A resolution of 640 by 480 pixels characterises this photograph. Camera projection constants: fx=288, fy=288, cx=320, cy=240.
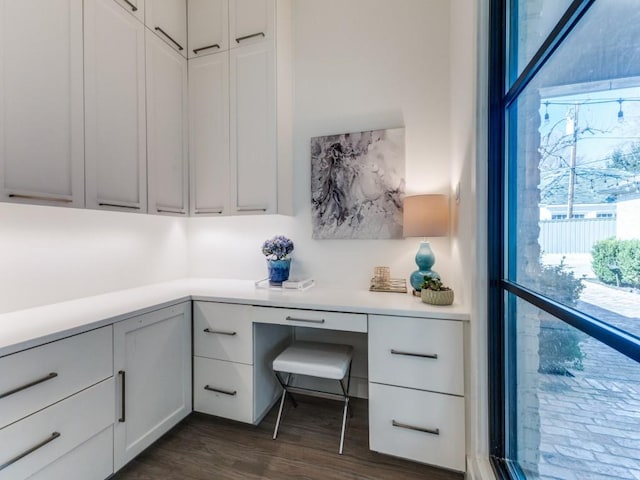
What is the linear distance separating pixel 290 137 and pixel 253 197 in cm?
57

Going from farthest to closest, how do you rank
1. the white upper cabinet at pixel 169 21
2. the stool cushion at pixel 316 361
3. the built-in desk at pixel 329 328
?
the white upper cabinet at pixel 169 21 → the stool cushion at pixel 316 361 → the built-in desk at pixel 329 328

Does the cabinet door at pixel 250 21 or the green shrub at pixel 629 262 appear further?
the cabinet door at pixel 250 21

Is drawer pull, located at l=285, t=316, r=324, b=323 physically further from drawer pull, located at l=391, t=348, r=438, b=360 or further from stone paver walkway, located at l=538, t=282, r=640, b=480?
stone paver walkway, located at l=538, t=282, r=640, b=480

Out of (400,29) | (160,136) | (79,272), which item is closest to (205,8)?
(160,136)

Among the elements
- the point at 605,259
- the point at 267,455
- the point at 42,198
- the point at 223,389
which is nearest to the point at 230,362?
the point at 223,389

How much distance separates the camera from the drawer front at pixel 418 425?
1419 millimetres

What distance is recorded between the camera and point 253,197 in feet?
6.90

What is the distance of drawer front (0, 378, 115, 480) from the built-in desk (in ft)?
0.07

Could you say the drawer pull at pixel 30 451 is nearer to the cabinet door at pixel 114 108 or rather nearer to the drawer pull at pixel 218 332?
the drawer pull at pixel 218 332

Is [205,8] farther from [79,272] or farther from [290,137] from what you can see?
[79,272]

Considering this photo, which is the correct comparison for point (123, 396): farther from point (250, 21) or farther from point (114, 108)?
point (250, 21)

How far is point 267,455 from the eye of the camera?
1606 mm

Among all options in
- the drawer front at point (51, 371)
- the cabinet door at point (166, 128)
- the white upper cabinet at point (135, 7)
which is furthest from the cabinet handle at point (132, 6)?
the drawer front at point (51, 371)

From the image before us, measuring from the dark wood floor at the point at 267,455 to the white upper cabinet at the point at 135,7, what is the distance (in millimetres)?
2643
